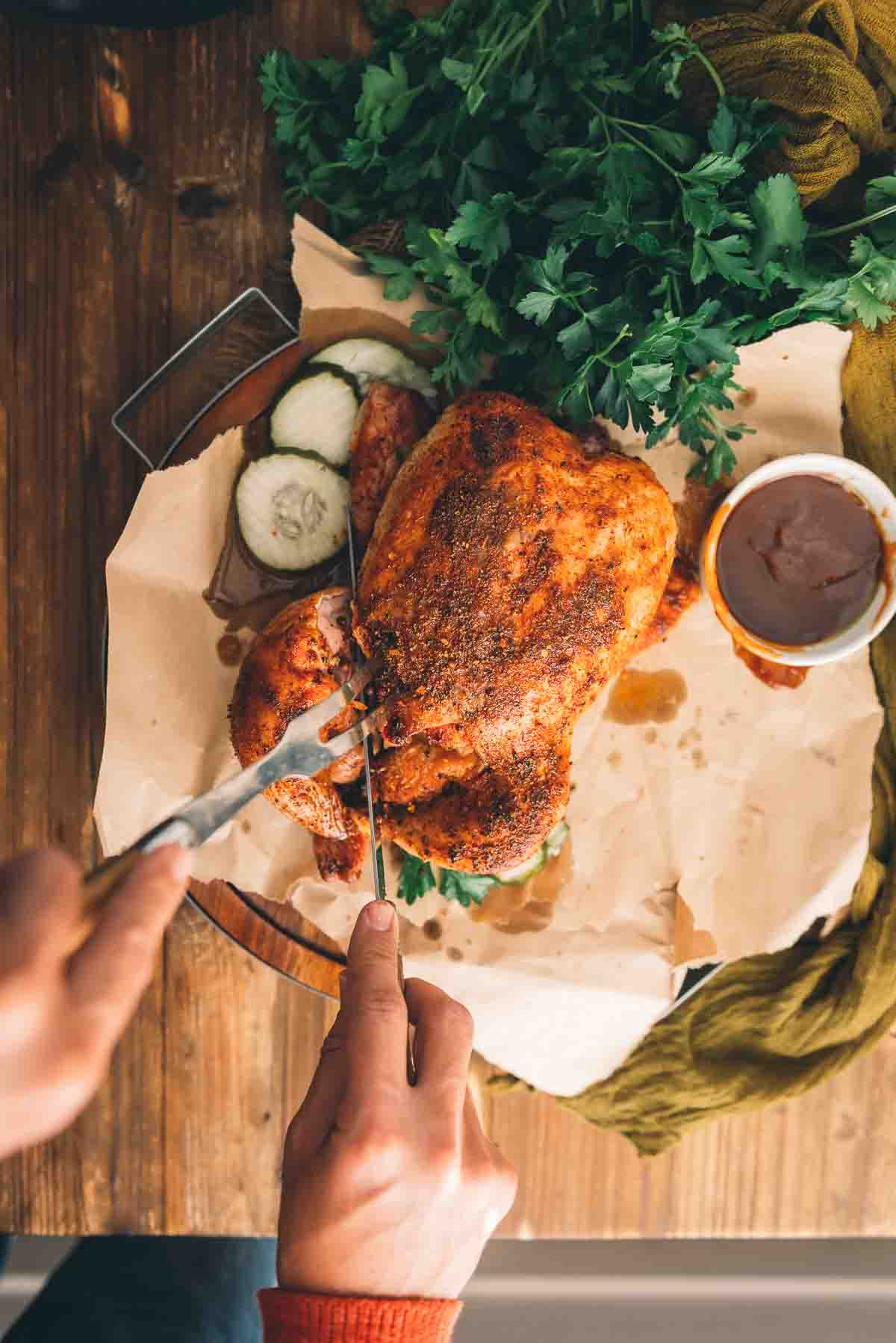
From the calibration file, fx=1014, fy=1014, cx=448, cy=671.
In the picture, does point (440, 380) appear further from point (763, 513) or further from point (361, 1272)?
point (361, 1272)

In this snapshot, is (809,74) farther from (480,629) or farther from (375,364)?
(480,629)

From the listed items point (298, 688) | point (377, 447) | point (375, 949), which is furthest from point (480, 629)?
point (375, 949)

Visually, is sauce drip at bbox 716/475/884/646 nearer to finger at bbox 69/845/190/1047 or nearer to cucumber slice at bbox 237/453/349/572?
cucumber slice at bbox 237/453/349/572

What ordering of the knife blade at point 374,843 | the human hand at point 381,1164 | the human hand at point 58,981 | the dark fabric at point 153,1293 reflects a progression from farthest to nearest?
the dark fabric at point 153,1293 < the knife blade at point 374,843 < the human hand at point 381,1164 < the human hand at point 58,981

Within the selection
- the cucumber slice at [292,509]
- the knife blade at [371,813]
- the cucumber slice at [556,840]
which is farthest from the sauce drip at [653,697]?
the cucumber slice at [292,509]

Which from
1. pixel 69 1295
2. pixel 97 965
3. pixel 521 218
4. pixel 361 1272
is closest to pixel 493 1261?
pixel 69 1295

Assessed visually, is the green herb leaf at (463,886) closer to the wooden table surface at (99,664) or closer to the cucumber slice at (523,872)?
the cucumber slice at (523,872)

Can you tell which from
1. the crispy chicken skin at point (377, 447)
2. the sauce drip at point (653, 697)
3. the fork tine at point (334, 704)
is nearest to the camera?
the fork tine at point (334, 704)
